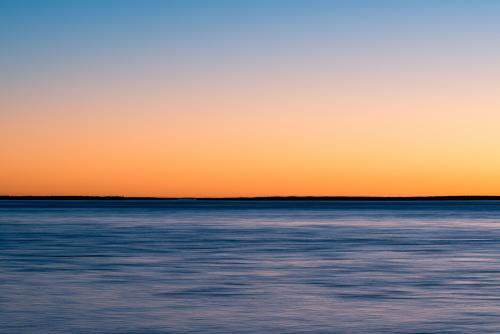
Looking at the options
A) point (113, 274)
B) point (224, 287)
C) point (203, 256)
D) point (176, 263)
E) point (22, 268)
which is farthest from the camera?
point (203, 256)

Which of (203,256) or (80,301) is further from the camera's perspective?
(203,256)

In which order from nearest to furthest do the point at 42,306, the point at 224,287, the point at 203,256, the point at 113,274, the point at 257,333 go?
1. the point at 257,333
2. the point at 42,306
3. the point at 224,287
4. the point at 113,274
5. the point at 203,256

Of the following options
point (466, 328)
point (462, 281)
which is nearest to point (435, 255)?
point (462, 281)

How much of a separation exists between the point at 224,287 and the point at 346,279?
11.5 feet

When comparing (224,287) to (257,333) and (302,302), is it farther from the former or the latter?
(257,333)

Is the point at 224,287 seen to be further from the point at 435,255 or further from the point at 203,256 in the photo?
the point at 435,255

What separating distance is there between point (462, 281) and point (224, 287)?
19.8ft

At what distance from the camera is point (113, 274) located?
2253 centimetres

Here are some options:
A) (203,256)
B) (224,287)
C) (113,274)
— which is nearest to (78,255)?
(203,256)

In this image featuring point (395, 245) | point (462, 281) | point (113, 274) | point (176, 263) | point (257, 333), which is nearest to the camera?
point (257, 333)

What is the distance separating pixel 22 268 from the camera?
79.4ft

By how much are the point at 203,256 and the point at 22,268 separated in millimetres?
7208

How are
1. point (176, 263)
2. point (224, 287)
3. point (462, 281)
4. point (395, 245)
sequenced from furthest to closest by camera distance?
1. point (395, 245)
2. point (176, 263)
3. point (462, 281)
4. point (224, 287)

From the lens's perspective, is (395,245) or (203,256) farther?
(395,245)
